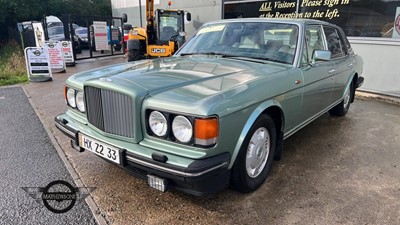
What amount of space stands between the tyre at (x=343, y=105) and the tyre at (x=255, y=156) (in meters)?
2.73

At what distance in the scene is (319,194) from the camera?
117 inches

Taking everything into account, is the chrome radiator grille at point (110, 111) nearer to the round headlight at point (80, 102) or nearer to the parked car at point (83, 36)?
the round headlight at point (80, 102)

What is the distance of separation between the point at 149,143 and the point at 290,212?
1.35 meters

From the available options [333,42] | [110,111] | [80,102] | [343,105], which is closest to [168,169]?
[110,111]

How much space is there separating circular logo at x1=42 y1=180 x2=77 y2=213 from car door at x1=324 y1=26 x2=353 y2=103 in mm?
3518

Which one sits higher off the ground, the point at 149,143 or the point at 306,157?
the point at 149,143

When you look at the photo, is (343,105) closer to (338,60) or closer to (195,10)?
(338,60)

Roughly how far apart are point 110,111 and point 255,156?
1.34 meters

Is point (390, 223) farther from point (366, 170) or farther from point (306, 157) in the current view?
point (306, 157)

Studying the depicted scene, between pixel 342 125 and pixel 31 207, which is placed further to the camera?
pixel 342 125

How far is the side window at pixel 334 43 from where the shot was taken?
14.5 ft

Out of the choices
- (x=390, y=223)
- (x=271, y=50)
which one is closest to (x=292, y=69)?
(x=271, y=50)

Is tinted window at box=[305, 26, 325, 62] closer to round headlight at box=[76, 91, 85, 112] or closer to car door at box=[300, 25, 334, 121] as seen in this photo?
car door at box=[300, 25, 334, 121]

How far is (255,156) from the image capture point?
2844mm
